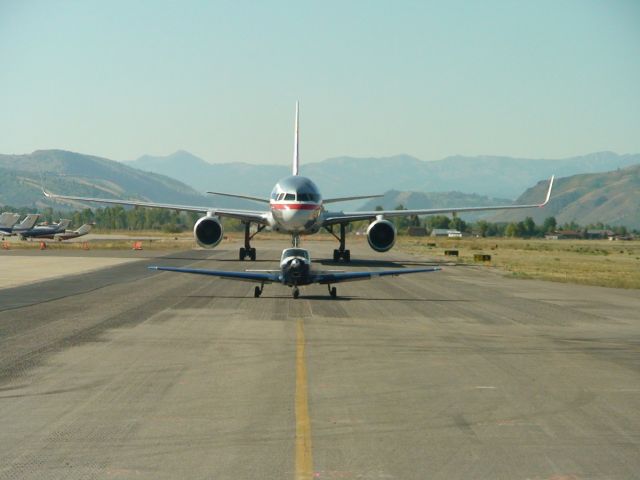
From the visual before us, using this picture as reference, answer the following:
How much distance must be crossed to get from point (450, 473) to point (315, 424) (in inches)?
106

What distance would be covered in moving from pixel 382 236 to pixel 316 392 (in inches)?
1385

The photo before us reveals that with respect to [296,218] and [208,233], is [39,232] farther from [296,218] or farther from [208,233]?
[296,218]

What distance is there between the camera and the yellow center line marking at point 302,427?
9742 millimetres

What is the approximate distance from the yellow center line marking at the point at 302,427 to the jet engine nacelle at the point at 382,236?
3098 cm

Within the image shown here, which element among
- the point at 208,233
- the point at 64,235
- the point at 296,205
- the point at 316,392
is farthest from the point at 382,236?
the point at 64,235

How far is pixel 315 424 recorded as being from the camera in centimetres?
1199

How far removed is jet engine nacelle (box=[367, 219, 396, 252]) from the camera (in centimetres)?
4906

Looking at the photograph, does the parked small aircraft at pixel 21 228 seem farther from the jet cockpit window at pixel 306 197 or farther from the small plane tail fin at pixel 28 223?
the jet cockpit window at pixel 306 197

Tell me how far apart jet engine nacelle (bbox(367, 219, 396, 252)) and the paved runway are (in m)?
19.8

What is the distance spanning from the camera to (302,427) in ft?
38.7

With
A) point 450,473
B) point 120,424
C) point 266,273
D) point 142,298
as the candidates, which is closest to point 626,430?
point 450,473

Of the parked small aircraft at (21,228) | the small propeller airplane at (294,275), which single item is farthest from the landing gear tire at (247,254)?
the parked small aircraft at (21,228)

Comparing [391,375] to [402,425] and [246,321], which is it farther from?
[246,321]

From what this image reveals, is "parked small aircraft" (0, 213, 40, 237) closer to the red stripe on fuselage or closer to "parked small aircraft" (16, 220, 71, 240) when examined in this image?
"parked small aircraft" (16, 220, 71, 240)
